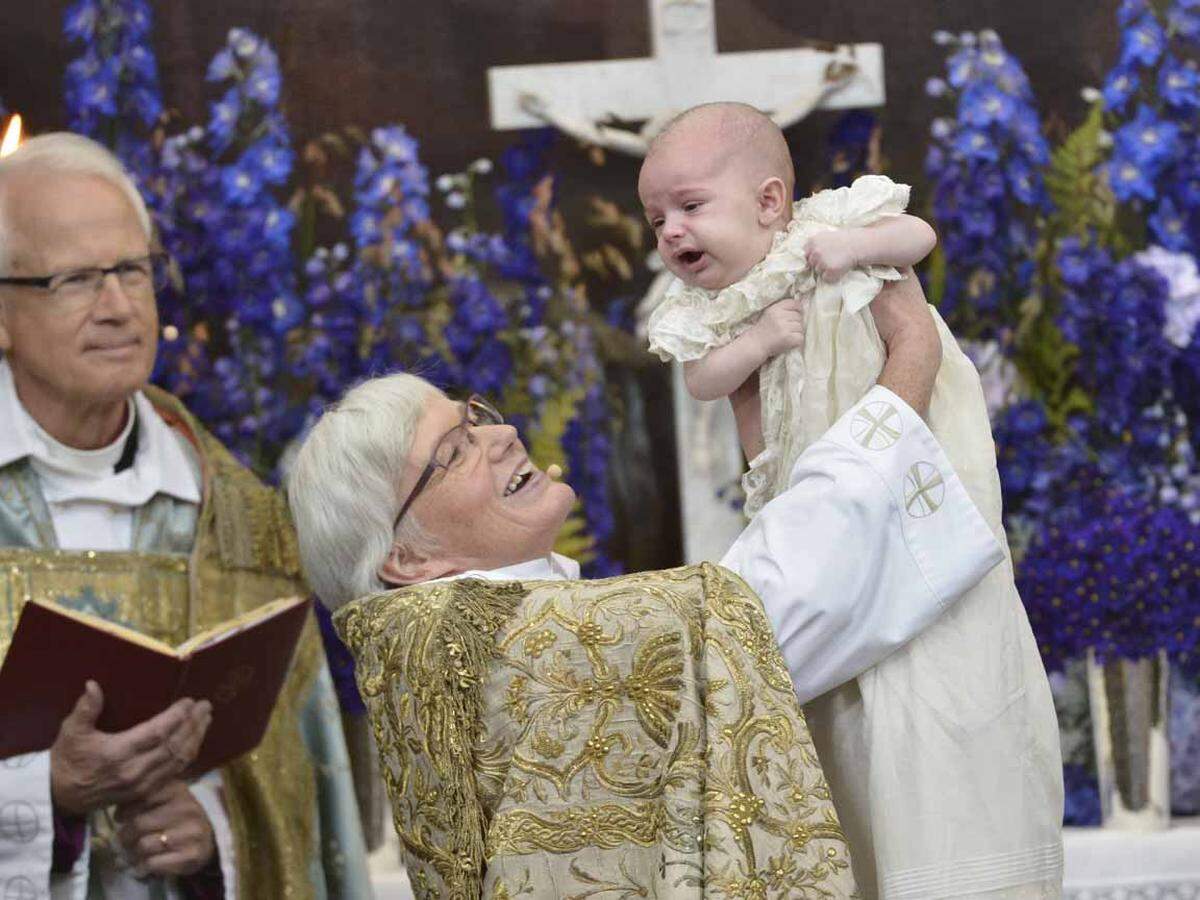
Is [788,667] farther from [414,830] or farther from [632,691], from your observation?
[414,830]

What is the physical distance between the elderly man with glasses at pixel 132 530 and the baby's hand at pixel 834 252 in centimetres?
193

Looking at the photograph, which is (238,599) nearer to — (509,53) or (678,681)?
(509,53)

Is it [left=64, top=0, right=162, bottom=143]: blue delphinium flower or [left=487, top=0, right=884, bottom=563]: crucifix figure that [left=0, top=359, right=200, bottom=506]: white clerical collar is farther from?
[left=487, top=0, right=884, bottom=563]: crucifix figure

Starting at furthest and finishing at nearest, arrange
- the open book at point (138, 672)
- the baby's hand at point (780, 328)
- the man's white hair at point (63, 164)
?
the man's white hair at point (63, 164) → the open book at point (138, 672) → the baby's hand at point (780, 328)

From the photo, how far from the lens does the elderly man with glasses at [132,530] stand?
4.27 meters

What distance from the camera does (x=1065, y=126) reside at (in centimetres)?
535

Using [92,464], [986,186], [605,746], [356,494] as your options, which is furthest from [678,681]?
[986,186]

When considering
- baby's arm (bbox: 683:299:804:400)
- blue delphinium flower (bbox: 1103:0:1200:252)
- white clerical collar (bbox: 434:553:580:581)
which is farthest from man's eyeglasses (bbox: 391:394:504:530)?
blue delphinium flower (bbox: 1103:0:1200:252)

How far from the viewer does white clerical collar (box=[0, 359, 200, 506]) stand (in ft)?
14.5

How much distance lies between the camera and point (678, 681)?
2.83 m

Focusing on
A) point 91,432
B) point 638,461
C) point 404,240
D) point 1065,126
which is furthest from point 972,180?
point 91,432

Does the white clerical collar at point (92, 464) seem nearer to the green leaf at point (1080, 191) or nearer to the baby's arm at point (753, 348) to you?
the baby's arm at point (753, 348)

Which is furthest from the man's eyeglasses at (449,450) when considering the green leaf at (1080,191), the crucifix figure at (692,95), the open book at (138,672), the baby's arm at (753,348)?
the green leaf at (1080,191)

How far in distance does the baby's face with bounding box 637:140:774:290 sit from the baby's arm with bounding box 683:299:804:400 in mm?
110
